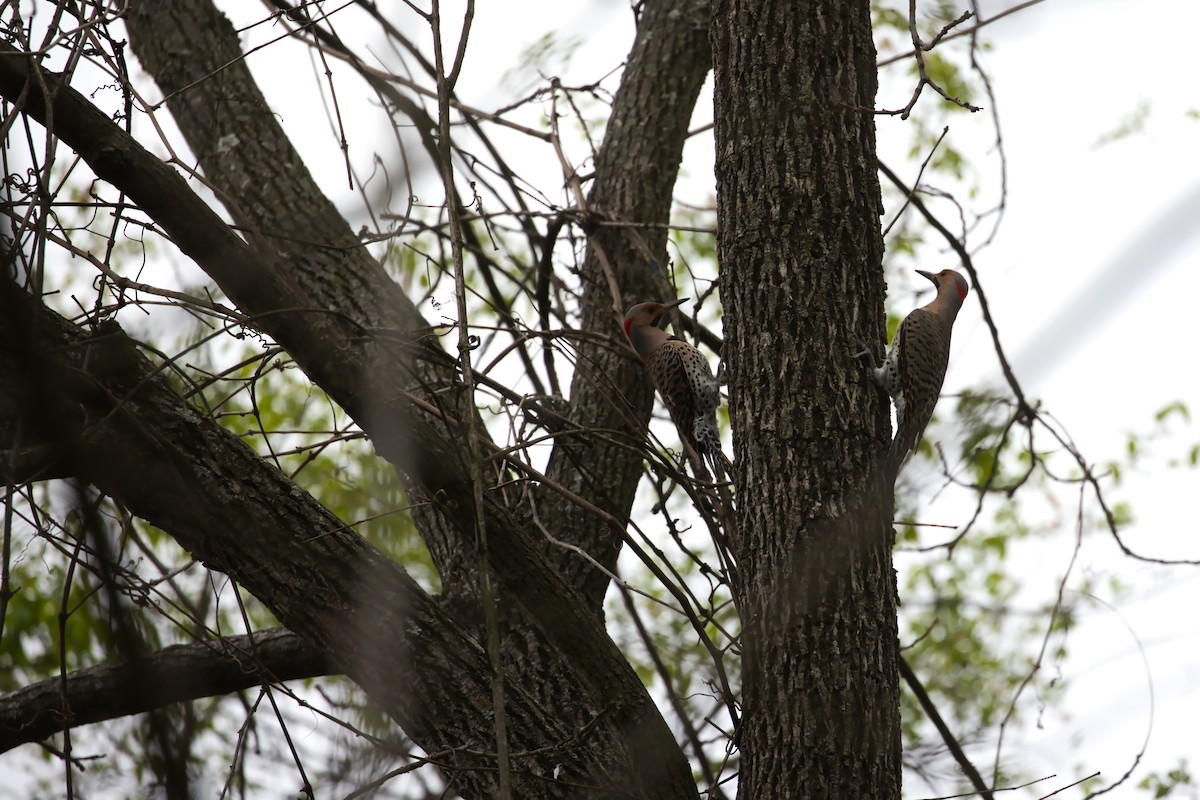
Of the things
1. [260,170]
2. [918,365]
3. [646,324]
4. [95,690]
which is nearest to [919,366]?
[918,365]

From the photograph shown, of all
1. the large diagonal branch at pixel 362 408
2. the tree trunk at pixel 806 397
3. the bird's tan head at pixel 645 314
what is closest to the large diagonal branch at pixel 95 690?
the large diagonal branch at pixel 362 408

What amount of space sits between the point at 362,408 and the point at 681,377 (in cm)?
251

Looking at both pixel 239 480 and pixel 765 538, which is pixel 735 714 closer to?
pixel 765 538

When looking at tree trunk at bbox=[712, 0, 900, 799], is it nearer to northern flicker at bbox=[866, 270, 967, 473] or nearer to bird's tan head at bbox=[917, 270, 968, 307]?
northern flicker at bbox=[866, 270, 967, 473]

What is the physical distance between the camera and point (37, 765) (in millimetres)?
7344

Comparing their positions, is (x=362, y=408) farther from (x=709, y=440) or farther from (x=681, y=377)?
(x=681, y=377)

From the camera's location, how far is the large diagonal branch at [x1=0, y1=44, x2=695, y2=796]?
2.39 metres

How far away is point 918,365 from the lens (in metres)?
3.89

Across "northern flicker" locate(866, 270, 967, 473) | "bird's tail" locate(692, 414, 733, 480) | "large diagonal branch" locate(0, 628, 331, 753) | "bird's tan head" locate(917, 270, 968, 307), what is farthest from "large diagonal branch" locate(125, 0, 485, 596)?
"bird's tan head" locate(917, 270, 968, 307)

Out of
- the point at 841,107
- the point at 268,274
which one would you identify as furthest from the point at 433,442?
the point at 841,107

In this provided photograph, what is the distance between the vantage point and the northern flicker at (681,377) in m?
4.44

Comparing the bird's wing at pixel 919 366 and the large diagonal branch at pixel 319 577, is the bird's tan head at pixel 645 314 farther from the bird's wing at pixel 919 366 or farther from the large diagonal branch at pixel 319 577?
the large diagonal branch at pixel 319 577

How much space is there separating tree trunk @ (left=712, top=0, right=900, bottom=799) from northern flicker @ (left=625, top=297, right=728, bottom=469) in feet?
4.60

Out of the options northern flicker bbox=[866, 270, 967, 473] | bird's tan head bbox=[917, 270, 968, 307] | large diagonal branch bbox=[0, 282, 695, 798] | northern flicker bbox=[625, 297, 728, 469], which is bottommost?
large diagonal branch bbox=[0, 282, 695, 798]
